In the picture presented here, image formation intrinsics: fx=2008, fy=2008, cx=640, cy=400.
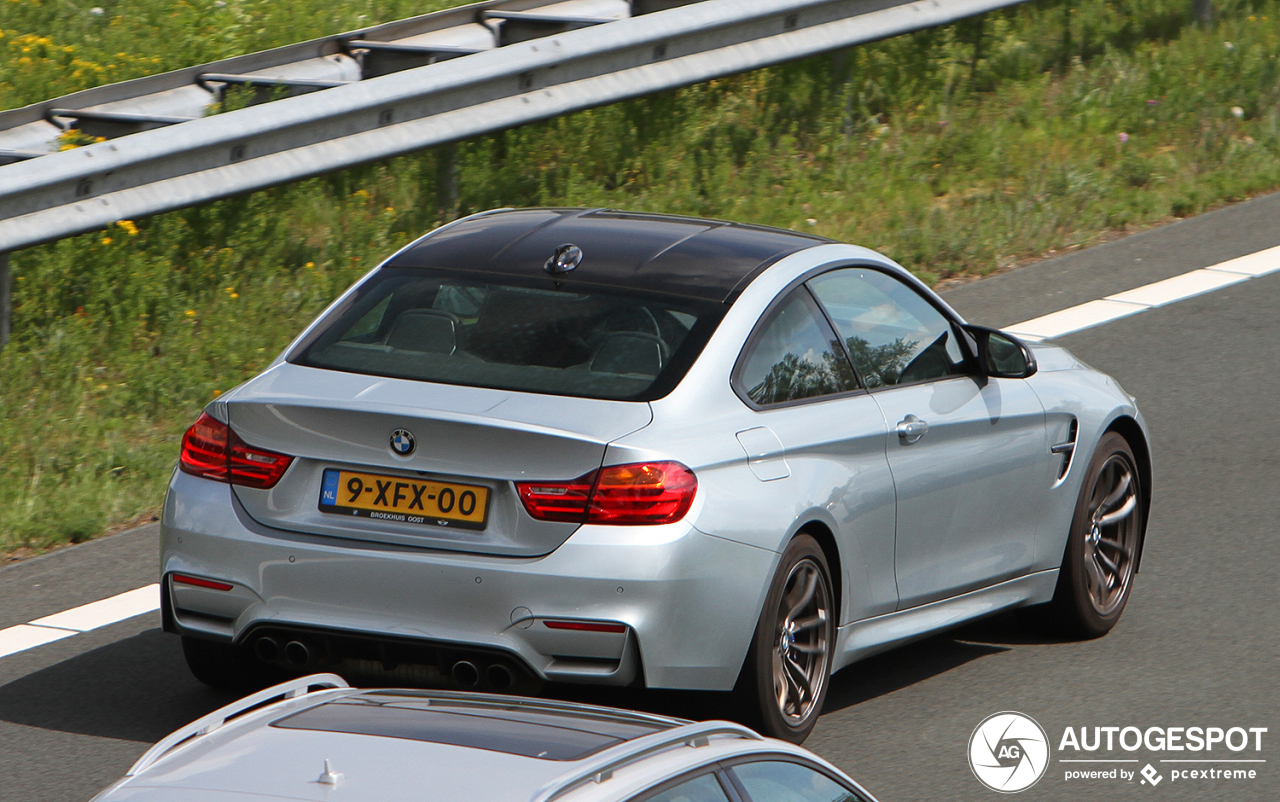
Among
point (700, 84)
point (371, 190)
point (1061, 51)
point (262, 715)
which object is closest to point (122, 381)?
point (371, 190)

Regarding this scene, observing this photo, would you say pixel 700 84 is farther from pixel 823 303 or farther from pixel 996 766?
pixel 996 766

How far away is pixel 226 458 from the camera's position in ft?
18.9

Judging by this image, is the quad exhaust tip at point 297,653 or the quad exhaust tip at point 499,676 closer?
the quad exhaust tip at point 499,676

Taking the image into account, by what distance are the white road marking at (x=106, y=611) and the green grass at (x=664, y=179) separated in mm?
774

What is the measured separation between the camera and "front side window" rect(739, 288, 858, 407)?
5.96 metres

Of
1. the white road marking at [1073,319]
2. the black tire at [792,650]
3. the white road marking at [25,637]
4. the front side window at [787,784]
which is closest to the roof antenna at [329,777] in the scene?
the front side window at [787,784]

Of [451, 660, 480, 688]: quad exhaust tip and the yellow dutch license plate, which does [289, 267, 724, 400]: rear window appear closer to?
the yellow dutch license plate

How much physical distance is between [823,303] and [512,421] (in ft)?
4.48

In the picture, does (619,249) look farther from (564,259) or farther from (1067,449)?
(1067,449)

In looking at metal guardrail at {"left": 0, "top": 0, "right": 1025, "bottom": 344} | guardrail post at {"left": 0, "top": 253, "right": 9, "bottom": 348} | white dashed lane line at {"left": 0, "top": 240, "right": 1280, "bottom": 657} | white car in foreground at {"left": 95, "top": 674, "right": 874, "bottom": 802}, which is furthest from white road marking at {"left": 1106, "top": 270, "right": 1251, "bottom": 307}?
white car in foreground at {"left": 95, "top": 674, "right": 874, "bottom": 802}

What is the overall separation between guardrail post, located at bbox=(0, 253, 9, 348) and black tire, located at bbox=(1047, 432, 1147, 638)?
4.76m

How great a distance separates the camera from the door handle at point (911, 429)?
20.8 feet

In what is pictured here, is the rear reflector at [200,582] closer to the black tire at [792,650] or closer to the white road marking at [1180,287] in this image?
the black tire at [792,650]

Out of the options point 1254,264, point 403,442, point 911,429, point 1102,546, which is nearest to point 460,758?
point 403,442
